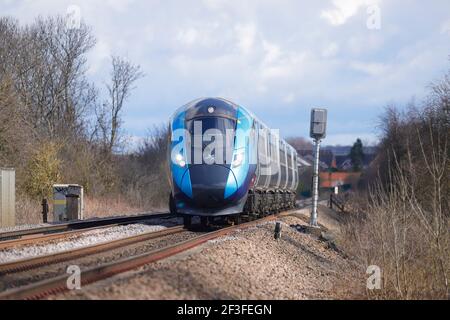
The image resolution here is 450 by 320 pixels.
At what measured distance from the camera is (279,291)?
814 cm

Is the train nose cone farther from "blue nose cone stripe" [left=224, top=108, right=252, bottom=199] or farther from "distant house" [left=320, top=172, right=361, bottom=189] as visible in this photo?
"distant house" [left=320, top=172, right=361, bottom=189]

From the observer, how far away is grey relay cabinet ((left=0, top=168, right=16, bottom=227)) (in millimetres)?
18906

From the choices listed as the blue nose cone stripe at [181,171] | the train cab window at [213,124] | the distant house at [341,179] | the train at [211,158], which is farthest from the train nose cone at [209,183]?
the distant house at [341,179]

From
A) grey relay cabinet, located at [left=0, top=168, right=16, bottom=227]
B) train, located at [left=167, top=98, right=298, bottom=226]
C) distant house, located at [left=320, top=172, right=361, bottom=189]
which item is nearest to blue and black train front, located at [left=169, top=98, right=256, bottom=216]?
train, located at [left=167, top=98, right=298, bottom=226]

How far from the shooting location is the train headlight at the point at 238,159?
15.4 metres

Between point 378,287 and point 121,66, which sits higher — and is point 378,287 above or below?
below

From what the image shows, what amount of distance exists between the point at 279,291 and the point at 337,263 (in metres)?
5.86

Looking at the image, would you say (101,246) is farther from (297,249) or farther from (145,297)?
(145,297)

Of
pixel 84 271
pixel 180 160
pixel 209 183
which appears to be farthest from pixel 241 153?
pixel 84 271

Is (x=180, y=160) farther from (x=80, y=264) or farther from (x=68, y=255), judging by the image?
(x=80, y=264)

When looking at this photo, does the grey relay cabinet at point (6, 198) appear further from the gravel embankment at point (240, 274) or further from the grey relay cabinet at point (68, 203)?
the gravel embankment at point (240, 274)

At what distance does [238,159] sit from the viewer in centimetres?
1550

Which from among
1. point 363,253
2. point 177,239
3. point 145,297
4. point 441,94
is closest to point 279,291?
point 145,297

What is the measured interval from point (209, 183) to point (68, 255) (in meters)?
5.50
